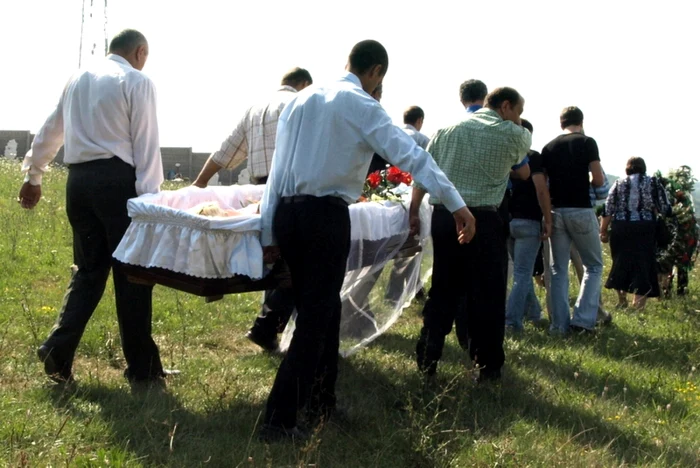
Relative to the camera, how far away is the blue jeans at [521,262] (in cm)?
771

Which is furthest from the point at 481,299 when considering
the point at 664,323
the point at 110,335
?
the point at 664,323

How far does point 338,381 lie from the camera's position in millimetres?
5605

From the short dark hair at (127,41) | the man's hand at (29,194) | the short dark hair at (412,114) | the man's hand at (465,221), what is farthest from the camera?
the short dark hair at (412,114)

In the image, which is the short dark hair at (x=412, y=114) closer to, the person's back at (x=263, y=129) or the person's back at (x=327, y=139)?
the person's back at (x=263, y=129)

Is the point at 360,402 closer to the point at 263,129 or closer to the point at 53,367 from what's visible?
the point at 53,367

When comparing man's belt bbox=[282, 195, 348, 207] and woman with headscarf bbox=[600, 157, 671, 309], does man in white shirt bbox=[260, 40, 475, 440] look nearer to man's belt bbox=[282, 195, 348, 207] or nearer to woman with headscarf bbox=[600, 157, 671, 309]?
man's belt bbox=[282, 195, 348, 207]

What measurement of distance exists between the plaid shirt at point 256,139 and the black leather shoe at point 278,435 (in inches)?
101

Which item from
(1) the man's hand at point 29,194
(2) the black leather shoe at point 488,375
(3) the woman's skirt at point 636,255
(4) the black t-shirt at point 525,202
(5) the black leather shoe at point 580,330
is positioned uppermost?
(4) the black t-shirt at point 525,202

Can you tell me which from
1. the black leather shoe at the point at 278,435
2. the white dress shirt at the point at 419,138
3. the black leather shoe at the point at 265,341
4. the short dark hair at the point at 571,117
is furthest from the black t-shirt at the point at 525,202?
the black leather shoe at the point at 278,435

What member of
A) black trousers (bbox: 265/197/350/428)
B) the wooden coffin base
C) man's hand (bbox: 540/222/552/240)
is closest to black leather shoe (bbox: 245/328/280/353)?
the wooden coffin base

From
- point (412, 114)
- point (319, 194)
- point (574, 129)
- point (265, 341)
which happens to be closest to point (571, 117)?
point (574, 129)

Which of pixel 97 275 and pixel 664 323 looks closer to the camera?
pixel 97 275

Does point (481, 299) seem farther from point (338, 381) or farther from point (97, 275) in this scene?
point (97, 275)

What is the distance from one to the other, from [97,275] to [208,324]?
201 cm
